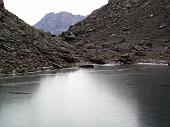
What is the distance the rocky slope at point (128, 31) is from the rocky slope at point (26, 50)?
17423mm

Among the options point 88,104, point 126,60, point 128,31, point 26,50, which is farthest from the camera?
point 128,31

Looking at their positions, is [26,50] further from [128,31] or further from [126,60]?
[128,31]

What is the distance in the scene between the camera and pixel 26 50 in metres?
71.0

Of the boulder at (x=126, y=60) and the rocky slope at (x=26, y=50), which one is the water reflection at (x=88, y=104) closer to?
the rocky slope at (x=26, y=50)

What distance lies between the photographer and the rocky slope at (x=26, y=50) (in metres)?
64.9

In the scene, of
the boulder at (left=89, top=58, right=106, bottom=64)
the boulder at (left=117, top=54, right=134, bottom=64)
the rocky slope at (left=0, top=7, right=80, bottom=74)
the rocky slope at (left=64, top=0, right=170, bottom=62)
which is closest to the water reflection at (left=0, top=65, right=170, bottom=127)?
the rocky slope at (left=0, top=7, right=80, bottom=74)

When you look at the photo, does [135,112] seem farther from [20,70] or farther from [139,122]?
[20,70]

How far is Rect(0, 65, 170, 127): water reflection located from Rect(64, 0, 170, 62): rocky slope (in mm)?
47555

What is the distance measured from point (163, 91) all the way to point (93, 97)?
296 inches

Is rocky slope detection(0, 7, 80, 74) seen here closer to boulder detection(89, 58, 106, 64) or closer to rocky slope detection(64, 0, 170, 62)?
boulder detection(89, 58, 106, 64)

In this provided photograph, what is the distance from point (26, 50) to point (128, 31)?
64259mm

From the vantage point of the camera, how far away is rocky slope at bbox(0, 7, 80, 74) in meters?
64.9

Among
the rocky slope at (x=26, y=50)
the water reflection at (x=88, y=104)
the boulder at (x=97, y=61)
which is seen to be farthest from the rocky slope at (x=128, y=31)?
the water reflection at (x=88, y=104)

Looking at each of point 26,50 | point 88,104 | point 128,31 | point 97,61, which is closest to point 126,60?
point 97,61
